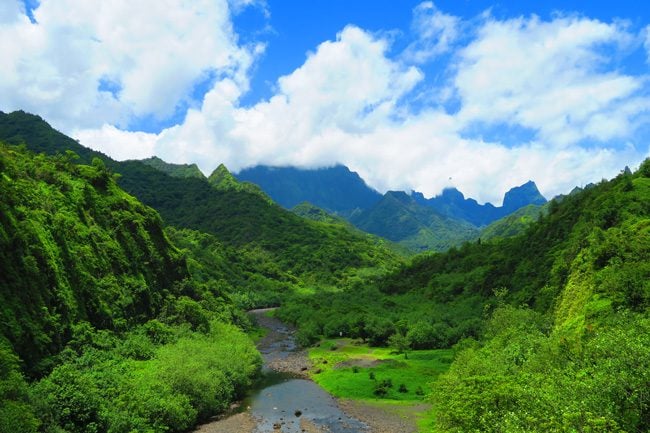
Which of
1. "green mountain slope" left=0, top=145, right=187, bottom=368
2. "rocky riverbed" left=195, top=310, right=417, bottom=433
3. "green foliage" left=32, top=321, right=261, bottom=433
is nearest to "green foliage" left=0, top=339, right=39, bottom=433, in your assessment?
"green foliage" left=32, top=321, right=261, bottom=433

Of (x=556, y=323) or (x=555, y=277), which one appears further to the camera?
(x=555, y=277)

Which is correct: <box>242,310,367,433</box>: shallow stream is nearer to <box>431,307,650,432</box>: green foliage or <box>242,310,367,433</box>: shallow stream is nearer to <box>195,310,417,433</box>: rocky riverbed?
<box>195,310,417,433</box>: rocky riverbed

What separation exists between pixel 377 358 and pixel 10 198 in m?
73.9

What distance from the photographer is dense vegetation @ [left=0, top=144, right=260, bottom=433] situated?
48.5 metres

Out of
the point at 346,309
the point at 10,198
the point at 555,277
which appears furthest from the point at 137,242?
the point at 555,277

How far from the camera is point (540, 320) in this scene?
75438 millimetres

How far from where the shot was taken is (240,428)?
202 ft

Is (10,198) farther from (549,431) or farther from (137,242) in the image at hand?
(549,431)

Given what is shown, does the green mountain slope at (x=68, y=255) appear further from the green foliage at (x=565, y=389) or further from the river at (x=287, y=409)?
the green foliage at (x=565, y=389)

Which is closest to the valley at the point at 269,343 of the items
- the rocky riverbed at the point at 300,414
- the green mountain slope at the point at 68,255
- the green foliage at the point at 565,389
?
the green foliage at the point at 565,389

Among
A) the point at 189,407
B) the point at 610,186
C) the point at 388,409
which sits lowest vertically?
the point at 388,409

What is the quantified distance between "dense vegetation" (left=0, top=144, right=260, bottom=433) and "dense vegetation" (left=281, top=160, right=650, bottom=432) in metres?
33.3

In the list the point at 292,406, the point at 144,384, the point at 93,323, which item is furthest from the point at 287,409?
the point at 93,323

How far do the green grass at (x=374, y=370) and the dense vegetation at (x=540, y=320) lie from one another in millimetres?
7015
